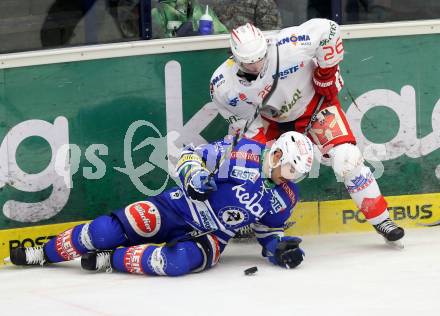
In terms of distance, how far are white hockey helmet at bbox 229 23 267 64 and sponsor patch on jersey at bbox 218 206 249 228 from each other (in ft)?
2.64

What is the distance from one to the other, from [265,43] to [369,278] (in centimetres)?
140

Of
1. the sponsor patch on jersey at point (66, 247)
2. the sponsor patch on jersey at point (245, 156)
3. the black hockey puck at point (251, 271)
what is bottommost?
the black hockey puck at point (251, 271)

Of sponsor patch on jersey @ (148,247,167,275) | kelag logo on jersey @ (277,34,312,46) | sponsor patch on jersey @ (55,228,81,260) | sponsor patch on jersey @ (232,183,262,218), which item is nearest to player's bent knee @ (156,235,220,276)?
sponsor patch on jersey @ (148,247,167,275)

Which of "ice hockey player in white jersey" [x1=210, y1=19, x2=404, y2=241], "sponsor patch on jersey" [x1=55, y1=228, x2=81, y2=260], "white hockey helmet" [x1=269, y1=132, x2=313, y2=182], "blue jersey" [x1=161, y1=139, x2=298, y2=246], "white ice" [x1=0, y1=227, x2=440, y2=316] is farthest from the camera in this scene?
"ice hockey player in white jersey" [x1=210, y1=19, x2=404, y2=241]

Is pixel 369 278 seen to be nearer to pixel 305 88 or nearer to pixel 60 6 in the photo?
pixel 305 88

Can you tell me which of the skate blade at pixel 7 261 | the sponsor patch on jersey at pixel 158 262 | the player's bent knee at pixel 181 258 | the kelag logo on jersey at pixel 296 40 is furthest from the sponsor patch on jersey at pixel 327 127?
the skate blade at pixel 7 261

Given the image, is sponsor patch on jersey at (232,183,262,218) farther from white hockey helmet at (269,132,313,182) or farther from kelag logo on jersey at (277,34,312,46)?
kelag logo on jersey at (277,34,312,46)

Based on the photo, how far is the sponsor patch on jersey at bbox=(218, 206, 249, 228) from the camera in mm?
6168

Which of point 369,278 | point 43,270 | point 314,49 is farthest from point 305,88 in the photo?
point 43,270

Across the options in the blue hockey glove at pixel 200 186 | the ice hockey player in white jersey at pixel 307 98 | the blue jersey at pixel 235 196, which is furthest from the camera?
the ice hockey player in white jersey at pixel 307 98

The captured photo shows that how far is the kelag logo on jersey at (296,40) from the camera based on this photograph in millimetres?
6535

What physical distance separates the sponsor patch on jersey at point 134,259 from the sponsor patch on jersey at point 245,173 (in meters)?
0.61

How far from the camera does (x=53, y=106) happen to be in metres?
6.88

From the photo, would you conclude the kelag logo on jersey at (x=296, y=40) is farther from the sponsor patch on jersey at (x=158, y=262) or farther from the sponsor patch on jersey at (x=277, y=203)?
the sponsor patch on jersey at (x=158, y=262)
